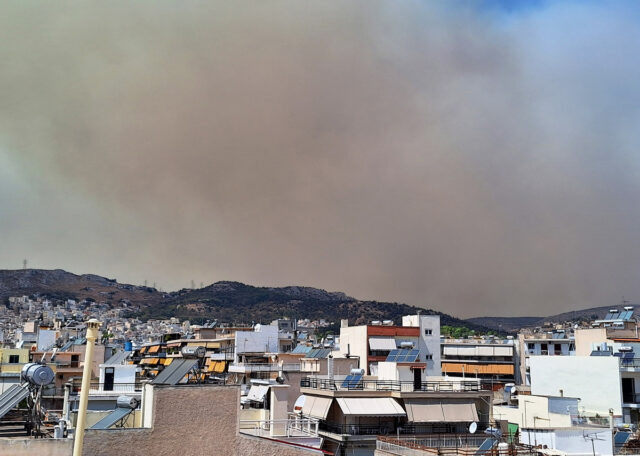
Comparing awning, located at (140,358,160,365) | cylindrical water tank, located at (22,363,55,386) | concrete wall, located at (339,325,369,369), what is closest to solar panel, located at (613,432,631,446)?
cylindrical water tank, located at (22,363,55,386)

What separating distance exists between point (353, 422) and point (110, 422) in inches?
728

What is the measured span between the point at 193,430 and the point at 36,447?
3.53 meters

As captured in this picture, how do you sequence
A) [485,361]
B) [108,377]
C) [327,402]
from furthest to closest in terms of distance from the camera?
[485,361], [327,402], [108,377]

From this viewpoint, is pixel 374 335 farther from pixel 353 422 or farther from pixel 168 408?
pixel 168 408

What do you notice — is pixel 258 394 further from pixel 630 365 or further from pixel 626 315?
pixel 626 315

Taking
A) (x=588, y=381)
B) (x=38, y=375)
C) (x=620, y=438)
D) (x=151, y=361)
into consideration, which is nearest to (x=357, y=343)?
(x=151, y=361)

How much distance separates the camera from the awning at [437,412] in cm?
3266

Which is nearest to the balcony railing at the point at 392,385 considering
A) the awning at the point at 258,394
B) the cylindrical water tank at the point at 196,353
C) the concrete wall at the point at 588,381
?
the awning at the point at 258,394

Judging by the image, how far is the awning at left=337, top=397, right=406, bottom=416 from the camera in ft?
106

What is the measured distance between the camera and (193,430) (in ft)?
51.8

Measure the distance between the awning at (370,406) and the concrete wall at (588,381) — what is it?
12139 millimetres

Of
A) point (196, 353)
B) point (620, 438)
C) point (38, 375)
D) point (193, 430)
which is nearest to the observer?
point (193, 430)

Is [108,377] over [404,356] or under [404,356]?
under

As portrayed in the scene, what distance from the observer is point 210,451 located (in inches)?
624
